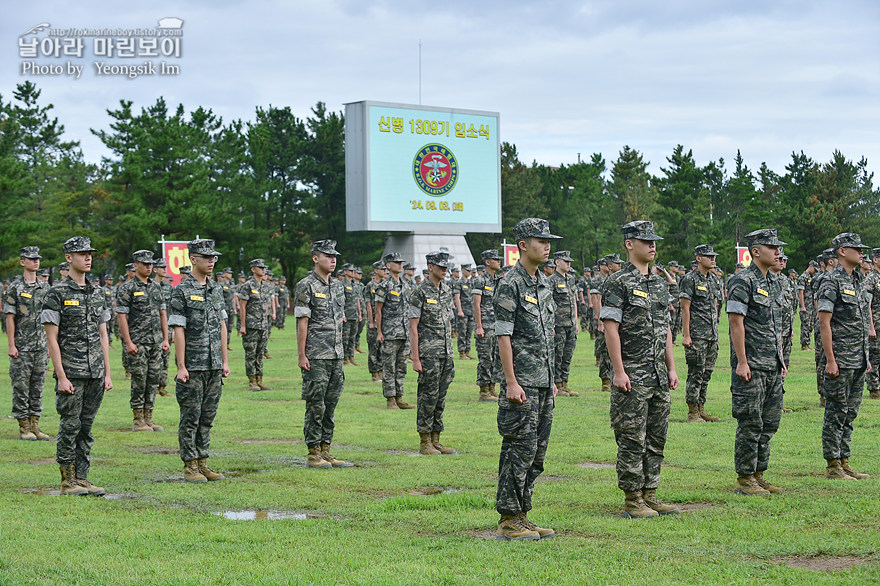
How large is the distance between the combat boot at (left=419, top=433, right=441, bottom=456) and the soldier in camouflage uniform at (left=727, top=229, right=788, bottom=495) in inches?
143

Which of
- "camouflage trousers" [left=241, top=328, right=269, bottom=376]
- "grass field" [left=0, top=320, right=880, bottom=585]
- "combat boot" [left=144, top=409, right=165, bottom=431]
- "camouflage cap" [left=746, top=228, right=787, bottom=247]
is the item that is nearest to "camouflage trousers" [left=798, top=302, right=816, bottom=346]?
"grass field" [left=0, top=320, right=880, bottom=585]

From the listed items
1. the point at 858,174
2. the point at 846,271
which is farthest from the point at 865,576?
the point at 858,174

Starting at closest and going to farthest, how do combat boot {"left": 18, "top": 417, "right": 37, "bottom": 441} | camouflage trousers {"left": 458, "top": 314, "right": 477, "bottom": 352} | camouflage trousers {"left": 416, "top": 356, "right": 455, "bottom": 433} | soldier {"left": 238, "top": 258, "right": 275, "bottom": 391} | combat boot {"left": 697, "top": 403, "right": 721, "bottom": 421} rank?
1. camouflage trousers {"left": 416, "top": 356, "right": 455, "bottom": 433}
2. combat boot {"left": 18, "top": 417, "right": 37, "bottom": 441}
3. combat boot {"left": 697, "top": 403, "right": 721, "bottom": 421}
4. soldier {"left": 238, "top": 258, "right": 275, "bottom": 391}
5. camouflage trousers {"left": 458, "top": 314, "right": 477, "bottom": 352}

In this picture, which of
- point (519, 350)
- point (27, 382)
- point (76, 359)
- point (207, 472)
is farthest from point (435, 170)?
point (519, 350)

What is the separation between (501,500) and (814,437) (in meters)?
5.92

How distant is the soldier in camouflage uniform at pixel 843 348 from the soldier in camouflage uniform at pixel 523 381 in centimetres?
339

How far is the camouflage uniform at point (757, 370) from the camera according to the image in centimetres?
833

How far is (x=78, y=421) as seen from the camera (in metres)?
8.88

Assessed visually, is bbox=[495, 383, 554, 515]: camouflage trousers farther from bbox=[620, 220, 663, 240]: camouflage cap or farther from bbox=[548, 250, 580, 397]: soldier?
bbox=[548, 250, 580, 397]: soldier

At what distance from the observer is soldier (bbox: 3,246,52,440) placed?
12.4 m

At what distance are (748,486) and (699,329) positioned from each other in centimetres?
464

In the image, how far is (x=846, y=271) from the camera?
939cm

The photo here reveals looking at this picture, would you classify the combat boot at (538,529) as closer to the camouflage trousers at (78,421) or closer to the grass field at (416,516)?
the grass field at (416,516)

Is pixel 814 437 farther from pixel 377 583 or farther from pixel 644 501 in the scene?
pixel 377 583
